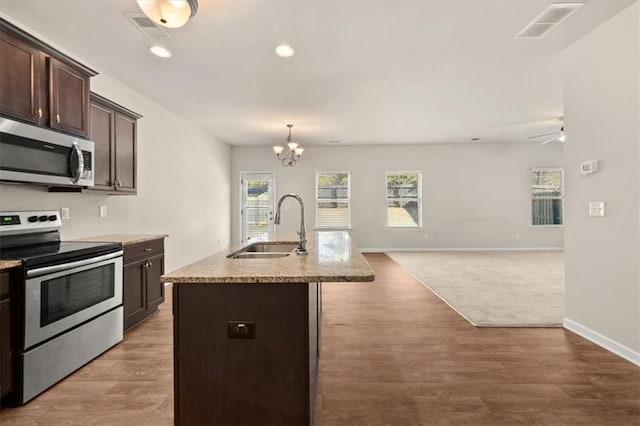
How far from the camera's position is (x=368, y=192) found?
8.61m

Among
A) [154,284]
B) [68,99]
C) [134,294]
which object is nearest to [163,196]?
[154,284]

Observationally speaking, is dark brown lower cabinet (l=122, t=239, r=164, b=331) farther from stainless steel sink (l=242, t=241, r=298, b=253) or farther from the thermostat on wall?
the thermostat on wall

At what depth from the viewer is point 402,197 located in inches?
342

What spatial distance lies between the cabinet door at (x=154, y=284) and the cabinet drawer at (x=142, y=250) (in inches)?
3.1

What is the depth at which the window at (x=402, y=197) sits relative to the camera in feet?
28.4

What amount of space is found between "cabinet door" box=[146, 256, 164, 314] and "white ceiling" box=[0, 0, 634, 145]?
2.18 metres

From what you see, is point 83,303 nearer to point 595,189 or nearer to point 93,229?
point 93,229

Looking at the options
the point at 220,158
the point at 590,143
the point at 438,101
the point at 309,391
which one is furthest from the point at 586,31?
the point at 220,158

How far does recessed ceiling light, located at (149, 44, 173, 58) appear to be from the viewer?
3184 millimetres

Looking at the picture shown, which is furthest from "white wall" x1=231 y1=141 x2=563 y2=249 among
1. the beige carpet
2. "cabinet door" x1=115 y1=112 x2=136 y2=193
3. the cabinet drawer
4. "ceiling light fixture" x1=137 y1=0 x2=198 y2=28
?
"ceiling light fixture" x1=137 y1=0 x2=198 y2=28

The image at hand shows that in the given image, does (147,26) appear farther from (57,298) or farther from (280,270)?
(280,270)

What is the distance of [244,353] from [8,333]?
5.07 ft

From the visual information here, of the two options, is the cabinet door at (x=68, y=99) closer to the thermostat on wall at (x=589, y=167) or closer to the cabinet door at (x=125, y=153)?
the cabinet door at (x=125, y=153)

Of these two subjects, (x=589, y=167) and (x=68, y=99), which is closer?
(x=68, y=99)
